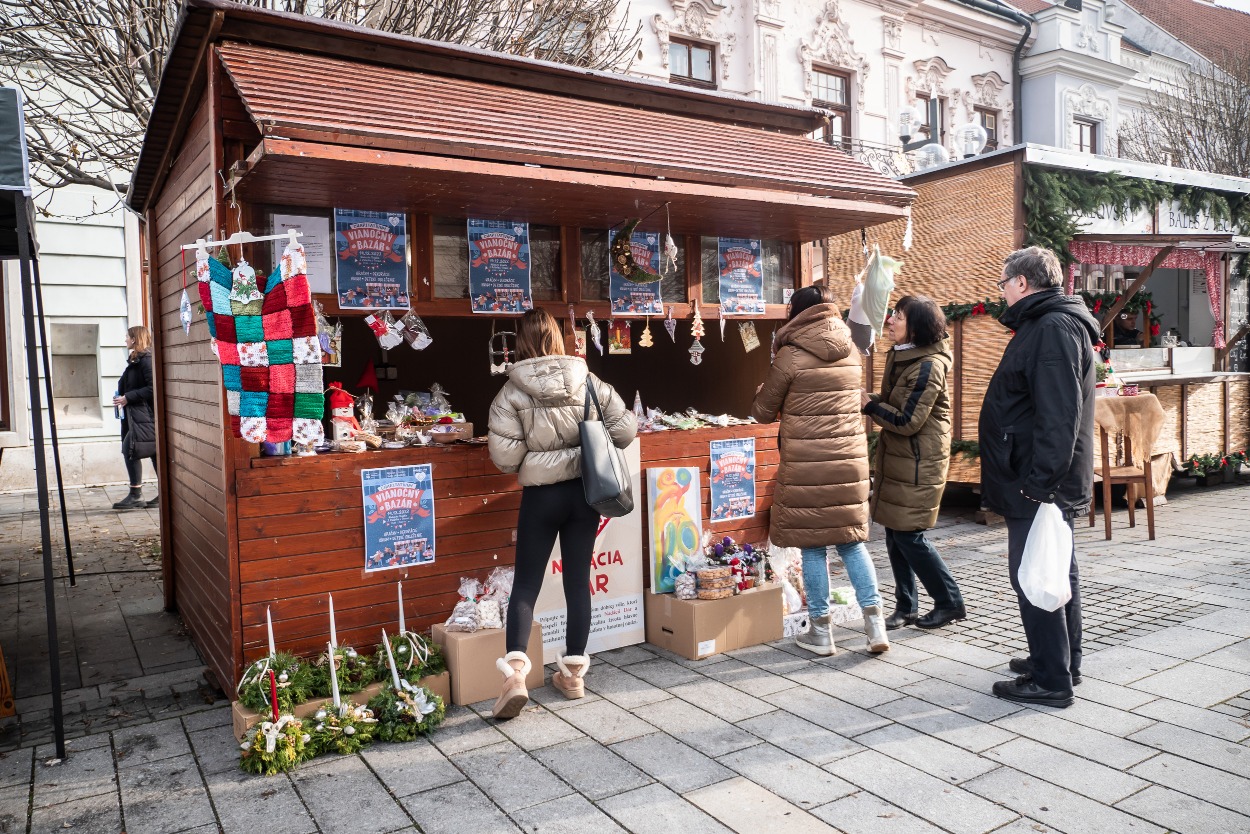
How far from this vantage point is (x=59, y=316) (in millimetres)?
11898

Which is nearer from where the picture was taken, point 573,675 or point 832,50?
point 573,675

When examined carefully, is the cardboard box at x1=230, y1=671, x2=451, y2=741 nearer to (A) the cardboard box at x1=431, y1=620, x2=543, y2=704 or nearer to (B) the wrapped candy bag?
(A) the cardboard box at x1=431, y1=620, x2=543, y2=704

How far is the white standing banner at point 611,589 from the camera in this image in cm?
512

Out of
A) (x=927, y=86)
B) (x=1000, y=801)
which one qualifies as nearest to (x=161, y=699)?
(x=1000, y=801)

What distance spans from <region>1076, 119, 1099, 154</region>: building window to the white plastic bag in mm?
20575

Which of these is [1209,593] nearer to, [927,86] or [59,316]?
[59,316]

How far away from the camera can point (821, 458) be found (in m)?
5.01

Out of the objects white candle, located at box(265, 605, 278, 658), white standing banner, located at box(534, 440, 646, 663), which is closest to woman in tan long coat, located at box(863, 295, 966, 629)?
white standing banner, located at box(534, 440, 646, 663)

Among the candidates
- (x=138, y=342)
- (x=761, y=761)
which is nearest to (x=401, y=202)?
(x=761, y=761)

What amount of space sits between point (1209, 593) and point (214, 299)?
6.55 m

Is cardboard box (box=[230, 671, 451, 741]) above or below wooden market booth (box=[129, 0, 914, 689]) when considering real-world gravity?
below

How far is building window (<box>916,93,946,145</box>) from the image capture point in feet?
61.9

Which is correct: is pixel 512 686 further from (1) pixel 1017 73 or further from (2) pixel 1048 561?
(1) pixel 1017 73

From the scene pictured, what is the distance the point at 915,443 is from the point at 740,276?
1769mm
